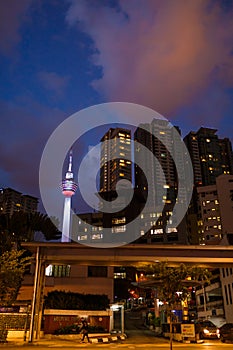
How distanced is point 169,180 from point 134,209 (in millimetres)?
58248

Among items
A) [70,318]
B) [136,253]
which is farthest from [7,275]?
[136,253]

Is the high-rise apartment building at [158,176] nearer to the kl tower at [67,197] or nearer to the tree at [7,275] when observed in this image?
the kl tower at [67,197]

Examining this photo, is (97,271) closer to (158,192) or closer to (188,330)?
(188,330)

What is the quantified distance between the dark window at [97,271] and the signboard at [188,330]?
1605cm

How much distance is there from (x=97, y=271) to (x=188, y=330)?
17016mm

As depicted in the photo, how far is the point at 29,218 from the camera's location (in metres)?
47.5

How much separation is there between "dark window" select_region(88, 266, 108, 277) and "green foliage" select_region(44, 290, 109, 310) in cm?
824

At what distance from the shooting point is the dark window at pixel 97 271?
42562mm

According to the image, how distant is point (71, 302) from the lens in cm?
3130

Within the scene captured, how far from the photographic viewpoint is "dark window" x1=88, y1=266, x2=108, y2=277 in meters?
42.6

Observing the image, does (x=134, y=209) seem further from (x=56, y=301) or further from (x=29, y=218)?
(x=56, y=301)

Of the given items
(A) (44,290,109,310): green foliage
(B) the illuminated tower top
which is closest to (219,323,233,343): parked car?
(A) (44,290,109,310): green foliage

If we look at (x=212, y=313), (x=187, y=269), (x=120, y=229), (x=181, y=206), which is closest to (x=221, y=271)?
(x=212, y=313)

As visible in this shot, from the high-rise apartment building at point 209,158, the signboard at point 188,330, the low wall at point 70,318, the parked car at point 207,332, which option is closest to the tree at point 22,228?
the low wall at point 70,318
